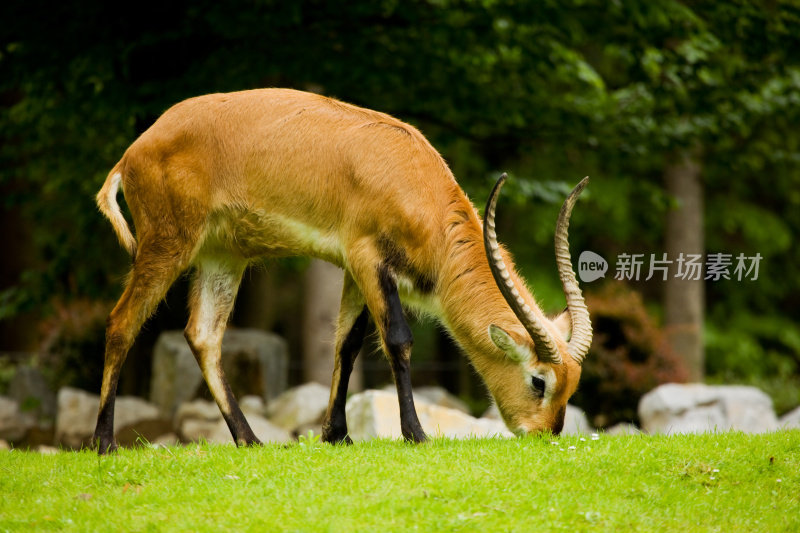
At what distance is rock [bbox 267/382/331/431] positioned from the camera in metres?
11.3

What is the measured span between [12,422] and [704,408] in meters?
8.80

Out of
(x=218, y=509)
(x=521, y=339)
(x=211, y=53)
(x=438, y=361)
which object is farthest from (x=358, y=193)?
(x=438, y=361)

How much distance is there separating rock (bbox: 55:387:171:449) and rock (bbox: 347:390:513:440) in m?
3.15

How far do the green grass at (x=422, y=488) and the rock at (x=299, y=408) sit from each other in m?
5.08

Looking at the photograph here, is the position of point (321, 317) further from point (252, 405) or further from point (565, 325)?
point (565, 325)

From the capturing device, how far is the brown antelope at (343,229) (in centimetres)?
623

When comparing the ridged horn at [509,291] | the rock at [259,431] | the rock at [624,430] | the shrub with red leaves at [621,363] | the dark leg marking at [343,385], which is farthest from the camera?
the shrub with red leaves at [621,363]

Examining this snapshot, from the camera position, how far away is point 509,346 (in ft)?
20.7

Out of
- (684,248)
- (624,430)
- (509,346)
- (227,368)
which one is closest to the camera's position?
(509,346)

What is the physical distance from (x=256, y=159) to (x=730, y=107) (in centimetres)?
760

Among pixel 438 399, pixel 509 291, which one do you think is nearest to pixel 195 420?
pixel 438 399

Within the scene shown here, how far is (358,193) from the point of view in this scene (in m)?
6.28

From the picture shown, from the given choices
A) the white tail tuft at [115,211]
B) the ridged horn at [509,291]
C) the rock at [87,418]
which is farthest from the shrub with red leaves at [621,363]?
the white tail tuft at [115,211]

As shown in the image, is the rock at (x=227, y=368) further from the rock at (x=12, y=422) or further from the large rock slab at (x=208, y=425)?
the rock at (x=12, y=422)
